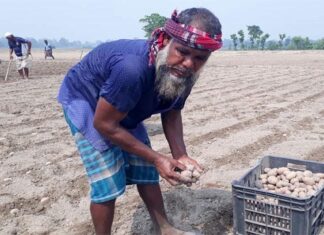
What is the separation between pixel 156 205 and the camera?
2865mm

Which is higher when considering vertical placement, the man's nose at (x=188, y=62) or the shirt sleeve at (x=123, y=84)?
the man's nose at (x=188, y=62)

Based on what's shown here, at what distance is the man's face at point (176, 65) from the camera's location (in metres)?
2.07

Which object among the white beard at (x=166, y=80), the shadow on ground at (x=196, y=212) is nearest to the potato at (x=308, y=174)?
the shadow on ground at (x=196, y=212)

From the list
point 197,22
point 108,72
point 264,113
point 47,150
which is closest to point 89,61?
point 108,72

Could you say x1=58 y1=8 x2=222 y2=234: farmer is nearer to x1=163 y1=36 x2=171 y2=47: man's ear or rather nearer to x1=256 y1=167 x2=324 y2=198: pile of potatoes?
x1=163 y1=36 x2=171 y2=47: man's ear

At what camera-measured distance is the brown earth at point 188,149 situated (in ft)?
10.7

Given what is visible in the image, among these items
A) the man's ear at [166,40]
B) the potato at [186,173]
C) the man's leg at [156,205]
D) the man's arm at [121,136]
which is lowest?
the man's leg at [156,205]

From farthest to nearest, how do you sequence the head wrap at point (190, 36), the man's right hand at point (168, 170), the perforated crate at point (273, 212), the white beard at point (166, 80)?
the perforated crate at point (273, 212), the man's right hand at point (168, 170), the white beard at point (166, 80), the head wrap at point (190, 36)

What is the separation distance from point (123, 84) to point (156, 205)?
114cm

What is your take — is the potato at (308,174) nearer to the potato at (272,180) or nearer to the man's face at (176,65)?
the potato at (272,180)

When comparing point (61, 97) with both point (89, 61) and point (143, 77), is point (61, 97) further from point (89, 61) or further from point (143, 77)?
point (143, 77)

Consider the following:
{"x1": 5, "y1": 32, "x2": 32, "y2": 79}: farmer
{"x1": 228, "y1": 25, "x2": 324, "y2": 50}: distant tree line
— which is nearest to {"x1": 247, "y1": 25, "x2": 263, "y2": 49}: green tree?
{"x1": 228, "y1": 25, "x2": 324, "y2": 50}: distant tree line

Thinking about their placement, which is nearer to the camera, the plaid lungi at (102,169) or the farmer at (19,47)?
the plaid lungi at (102,169)

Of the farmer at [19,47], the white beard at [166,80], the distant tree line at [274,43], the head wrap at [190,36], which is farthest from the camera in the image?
the distant tree line at [274,43]
